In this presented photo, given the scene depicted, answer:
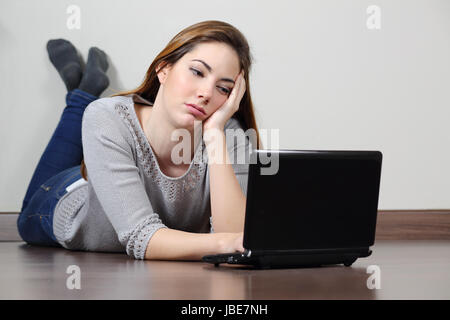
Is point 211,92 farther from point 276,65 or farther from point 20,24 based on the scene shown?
point 20,24

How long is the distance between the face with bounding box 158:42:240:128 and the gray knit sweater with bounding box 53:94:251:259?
117 millimetres

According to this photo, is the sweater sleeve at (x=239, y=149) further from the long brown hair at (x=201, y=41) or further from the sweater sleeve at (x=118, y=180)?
the sweater sleeve at (x=118, y=180)

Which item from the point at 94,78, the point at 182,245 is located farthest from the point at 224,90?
the point at 94,78

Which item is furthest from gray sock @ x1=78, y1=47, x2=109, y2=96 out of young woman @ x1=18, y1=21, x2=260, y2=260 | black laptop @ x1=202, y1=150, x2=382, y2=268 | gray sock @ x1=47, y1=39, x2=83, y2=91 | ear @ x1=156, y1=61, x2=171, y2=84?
black laptop @ x1=202, y1=150, x2=382, y2=268

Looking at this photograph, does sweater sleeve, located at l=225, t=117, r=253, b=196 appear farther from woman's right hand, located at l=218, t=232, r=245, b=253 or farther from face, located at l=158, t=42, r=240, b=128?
woman's right hand, located at l=218, t=232, r=245, b=253

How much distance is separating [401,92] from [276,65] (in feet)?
1.81

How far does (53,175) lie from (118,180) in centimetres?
77

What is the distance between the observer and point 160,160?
1417 millimetres

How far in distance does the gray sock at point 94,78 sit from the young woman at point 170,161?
423 millimetres

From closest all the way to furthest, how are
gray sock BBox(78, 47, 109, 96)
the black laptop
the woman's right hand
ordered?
the black laptop → the woman's right hand → gray sock BBox(78, 47, 109, 96)

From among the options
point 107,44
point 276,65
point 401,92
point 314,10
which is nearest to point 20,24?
point 107,44

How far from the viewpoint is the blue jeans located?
5.51 ft

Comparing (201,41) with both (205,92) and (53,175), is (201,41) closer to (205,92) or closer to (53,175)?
(205,92)
